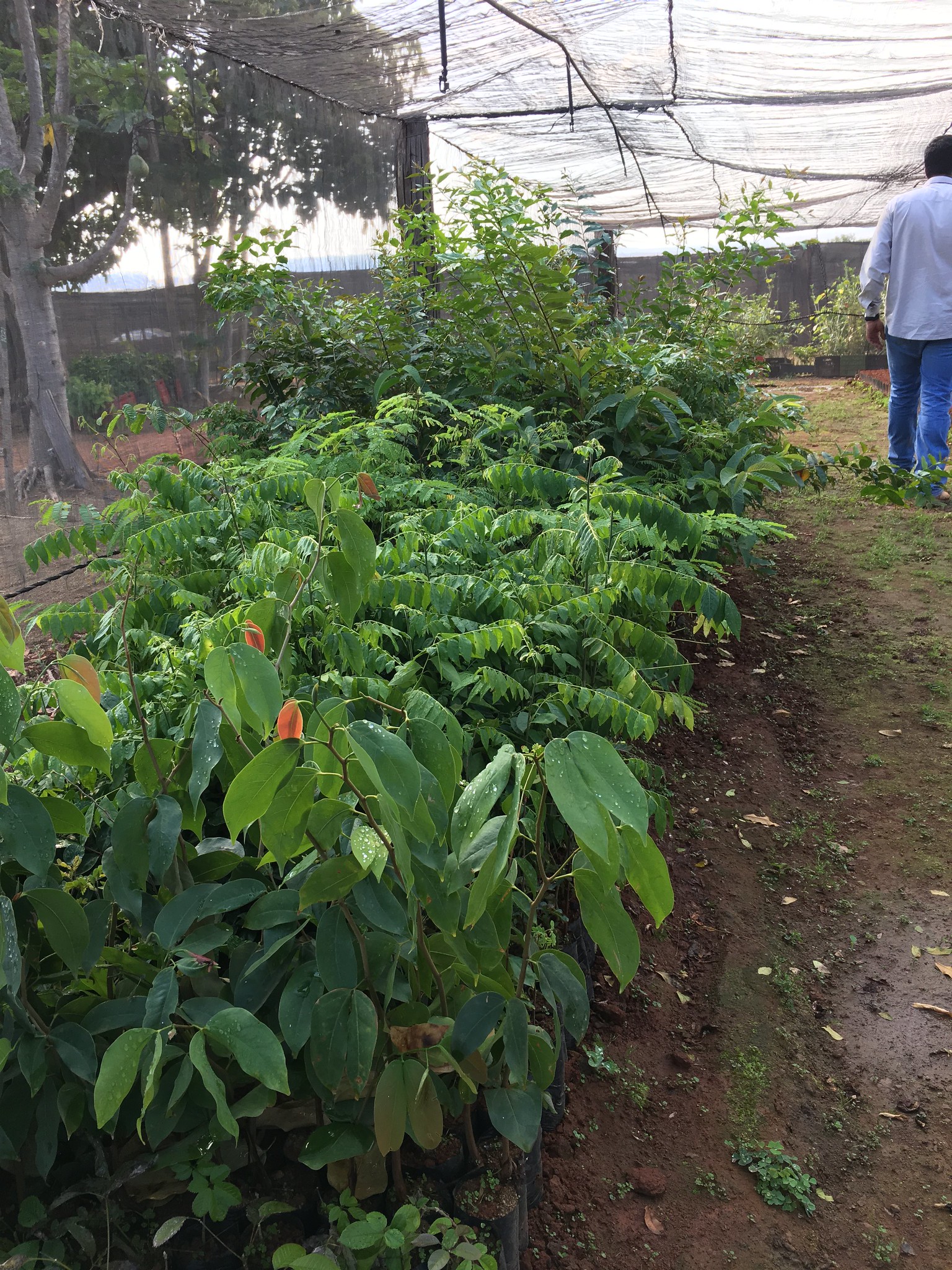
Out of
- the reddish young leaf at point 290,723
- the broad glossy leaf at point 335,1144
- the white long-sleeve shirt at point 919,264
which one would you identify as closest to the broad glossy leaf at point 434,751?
the reddish young leaf at point 290,723

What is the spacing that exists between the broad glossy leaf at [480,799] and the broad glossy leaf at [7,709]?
0.55 meters

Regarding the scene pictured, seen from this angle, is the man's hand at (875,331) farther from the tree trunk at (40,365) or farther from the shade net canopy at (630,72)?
the tree trunk at (40,365)

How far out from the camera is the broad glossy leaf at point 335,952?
1285mm

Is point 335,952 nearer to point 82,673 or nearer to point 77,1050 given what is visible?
point 77,1050

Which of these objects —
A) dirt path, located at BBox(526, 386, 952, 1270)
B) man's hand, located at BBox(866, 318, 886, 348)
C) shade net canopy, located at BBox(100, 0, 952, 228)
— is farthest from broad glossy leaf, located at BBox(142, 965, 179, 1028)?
man's hand, located at BBox(866, 318, 886, 348)

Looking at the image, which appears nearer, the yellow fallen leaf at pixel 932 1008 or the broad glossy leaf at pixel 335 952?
the broad glossy leaf at pixel 335 952

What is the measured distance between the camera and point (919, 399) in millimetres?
6293

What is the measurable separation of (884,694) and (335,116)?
503 centimetres

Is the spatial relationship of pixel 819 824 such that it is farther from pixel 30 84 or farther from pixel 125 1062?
pixel 30 84

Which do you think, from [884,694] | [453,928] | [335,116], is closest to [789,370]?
[335,116]

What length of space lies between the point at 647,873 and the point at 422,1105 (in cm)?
52

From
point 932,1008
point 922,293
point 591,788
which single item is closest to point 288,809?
point 591,788

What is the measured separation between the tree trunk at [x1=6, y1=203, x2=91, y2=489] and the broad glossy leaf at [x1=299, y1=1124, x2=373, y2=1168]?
3.41 m

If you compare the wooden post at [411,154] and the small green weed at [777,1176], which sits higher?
the wooden post at [411,154]
